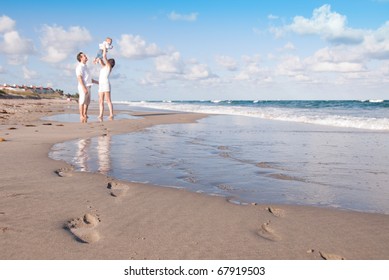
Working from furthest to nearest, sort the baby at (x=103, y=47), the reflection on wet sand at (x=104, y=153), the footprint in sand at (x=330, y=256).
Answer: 1. the baby at (x=103, y=47)
2. the reflection on wet sand at (x=104, y=153)
3. the footprint in sand at (x=330, y=256)

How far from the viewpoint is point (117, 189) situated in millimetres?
3850

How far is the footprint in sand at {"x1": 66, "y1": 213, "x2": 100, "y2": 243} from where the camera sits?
97.7 inches

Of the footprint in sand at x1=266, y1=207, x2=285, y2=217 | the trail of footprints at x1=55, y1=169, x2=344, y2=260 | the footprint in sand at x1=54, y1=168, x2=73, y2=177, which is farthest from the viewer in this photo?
the footprint in sand at x1=54, y1=168, x2=73, y2=177

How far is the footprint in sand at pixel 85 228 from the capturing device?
2.48m

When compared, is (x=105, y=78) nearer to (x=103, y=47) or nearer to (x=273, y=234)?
(x=103, y=47)

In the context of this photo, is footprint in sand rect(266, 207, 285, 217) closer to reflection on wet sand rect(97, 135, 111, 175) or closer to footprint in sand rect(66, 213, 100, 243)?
footprint in sand rect(66, 213, 100, 243)

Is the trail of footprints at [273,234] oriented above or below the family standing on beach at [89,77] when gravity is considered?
below

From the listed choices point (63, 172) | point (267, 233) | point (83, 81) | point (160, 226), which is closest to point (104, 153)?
point (63, 172)

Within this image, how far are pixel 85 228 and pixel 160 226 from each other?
0.55 meters

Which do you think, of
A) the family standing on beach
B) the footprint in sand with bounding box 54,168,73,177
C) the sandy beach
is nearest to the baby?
the family standing on beach

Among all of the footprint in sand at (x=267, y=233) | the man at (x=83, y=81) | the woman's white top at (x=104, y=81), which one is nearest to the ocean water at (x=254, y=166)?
the footprint in sand at (x=267, y=233)

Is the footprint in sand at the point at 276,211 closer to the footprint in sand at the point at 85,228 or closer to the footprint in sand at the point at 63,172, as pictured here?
the footprint in sand at the point at 85,228

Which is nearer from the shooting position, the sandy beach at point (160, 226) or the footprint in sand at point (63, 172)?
the sandy beach at point (160, 226)
